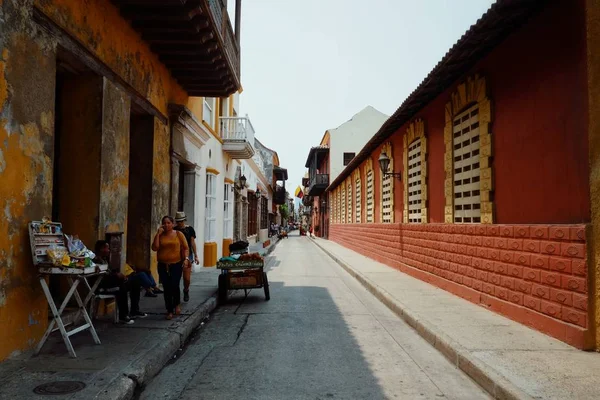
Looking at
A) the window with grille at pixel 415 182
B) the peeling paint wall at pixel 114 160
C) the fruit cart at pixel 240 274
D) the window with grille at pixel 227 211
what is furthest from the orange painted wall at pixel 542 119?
the window with grille at pixel 227 211

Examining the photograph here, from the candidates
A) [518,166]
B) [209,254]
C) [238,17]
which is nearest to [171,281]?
[518,166]

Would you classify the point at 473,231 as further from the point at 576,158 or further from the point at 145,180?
the point at 145,180

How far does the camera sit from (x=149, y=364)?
4.38 m

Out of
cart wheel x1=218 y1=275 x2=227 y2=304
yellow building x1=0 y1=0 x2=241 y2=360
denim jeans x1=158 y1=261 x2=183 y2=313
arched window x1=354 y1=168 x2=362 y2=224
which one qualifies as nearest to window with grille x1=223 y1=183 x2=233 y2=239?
yellow building x1=0 y1=0 x2=241 y2=360

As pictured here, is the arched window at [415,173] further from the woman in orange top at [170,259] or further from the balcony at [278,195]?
the balcony at [278,195]

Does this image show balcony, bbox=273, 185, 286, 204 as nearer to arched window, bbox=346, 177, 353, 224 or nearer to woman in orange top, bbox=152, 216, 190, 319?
arched window, bbox=346, 177, 353, 224

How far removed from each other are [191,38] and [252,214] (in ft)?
70.3

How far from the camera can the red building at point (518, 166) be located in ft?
16.2

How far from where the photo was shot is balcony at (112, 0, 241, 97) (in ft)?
21.7

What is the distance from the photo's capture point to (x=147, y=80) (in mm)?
7926

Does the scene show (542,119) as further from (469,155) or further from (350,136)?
(350,136)

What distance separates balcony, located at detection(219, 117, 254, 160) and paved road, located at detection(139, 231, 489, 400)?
805cm

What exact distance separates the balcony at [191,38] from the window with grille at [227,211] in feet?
19.0

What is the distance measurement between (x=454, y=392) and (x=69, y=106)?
18.5 ft
